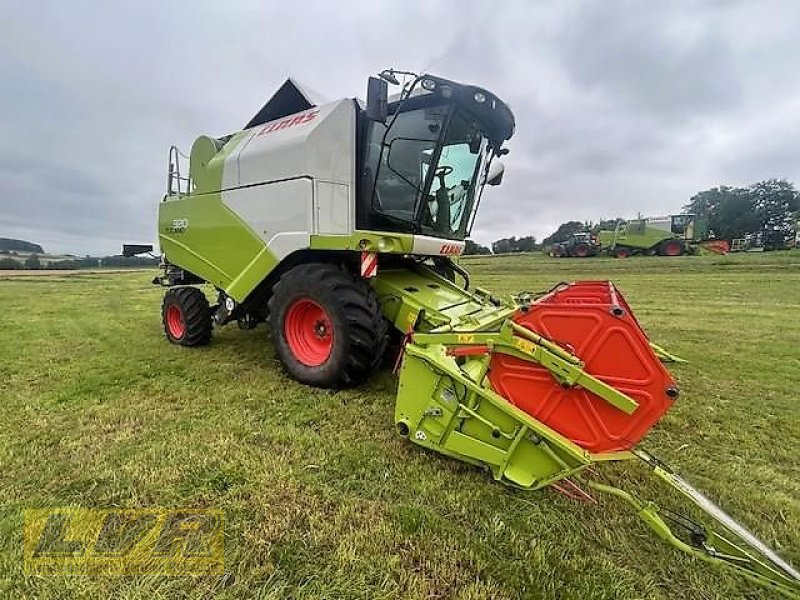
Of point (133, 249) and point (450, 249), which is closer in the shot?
point (450, 249)

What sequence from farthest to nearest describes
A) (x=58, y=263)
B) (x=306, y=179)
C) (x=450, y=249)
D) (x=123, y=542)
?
(x=58, y=263) < (x=450, y=249) < (x=306, y=179) < (x=123, y=542)

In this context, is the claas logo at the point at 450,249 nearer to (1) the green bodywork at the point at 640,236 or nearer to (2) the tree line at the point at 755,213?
(1) the green bodywork at the point at 640,236

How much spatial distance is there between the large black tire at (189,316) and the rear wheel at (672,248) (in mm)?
30486

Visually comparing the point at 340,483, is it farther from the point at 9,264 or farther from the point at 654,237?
the point at 9,264

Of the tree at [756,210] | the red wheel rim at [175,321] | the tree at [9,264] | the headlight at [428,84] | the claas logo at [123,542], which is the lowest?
the claas logo at [123,542]

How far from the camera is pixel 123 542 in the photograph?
2.11 metres

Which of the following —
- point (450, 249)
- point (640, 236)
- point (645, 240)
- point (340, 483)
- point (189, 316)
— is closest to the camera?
point (340, 483)

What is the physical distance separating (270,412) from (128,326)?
540 cm

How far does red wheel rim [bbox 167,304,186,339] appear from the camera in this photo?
243 inches

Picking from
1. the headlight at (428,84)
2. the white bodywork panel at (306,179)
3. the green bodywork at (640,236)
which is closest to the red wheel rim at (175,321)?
the white bodywork panel at (306,179)

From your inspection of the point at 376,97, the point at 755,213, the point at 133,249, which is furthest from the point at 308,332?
the point at 755,213

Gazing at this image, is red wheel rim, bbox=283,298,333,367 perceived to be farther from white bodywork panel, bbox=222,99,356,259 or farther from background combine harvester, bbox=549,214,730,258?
background combine harvester, bbox=549,214,730,258

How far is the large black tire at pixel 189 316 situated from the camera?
5926 millimetres

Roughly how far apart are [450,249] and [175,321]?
12.9 ft
